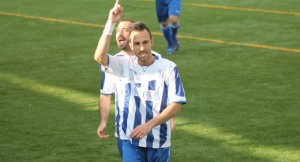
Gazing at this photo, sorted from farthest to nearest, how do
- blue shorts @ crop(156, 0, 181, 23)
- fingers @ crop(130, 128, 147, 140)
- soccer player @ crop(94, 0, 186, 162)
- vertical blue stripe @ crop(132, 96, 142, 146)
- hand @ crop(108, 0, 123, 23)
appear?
blue shorts @ crop(156, 0, 181, 23) → vertical blue stripe @ crop(132, 96, 142, 146) → soccer player @ crop(94, 0, 186, 162) → hand @ crop(108, 0, 123, 23) → fingers @ crop(130, 128, 147, 140)

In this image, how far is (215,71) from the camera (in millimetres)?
14453

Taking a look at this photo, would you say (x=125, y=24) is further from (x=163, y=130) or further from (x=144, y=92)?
(x=163, y=130)

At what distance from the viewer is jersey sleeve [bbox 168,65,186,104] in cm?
668

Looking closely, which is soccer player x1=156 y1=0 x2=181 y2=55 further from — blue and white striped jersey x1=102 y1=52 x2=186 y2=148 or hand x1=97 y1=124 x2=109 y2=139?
blue and white striped jersey x1=102 y1=52 x2=186 y2=148

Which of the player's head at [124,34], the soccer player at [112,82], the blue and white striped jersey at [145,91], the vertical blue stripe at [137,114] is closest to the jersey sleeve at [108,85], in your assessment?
the soccer player at [112,82]

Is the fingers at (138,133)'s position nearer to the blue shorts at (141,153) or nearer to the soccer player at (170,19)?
the blue shorts at (141,153)

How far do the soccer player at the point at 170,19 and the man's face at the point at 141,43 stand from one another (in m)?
9.56

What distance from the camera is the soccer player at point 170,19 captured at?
1622cm

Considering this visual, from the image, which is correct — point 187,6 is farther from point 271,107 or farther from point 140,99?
point 140,99

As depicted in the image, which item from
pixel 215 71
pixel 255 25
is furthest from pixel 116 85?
pixel 255 25

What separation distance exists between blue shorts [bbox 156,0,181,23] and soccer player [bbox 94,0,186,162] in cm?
910

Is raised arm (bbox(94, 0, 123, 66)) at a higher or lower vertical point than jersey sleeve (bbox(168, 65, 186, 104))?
higher

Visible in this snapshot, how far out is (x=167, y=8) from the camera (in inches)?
649

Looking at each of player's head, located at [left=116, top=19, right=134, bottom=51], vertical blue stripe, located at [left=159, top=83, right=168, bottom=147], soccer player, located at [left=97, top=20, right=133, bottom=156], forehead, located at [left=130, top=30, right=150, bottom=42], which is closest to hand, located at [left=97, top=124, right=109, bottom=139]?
soccer player, located at [left=97, top=20, right=133, bottom=156]
